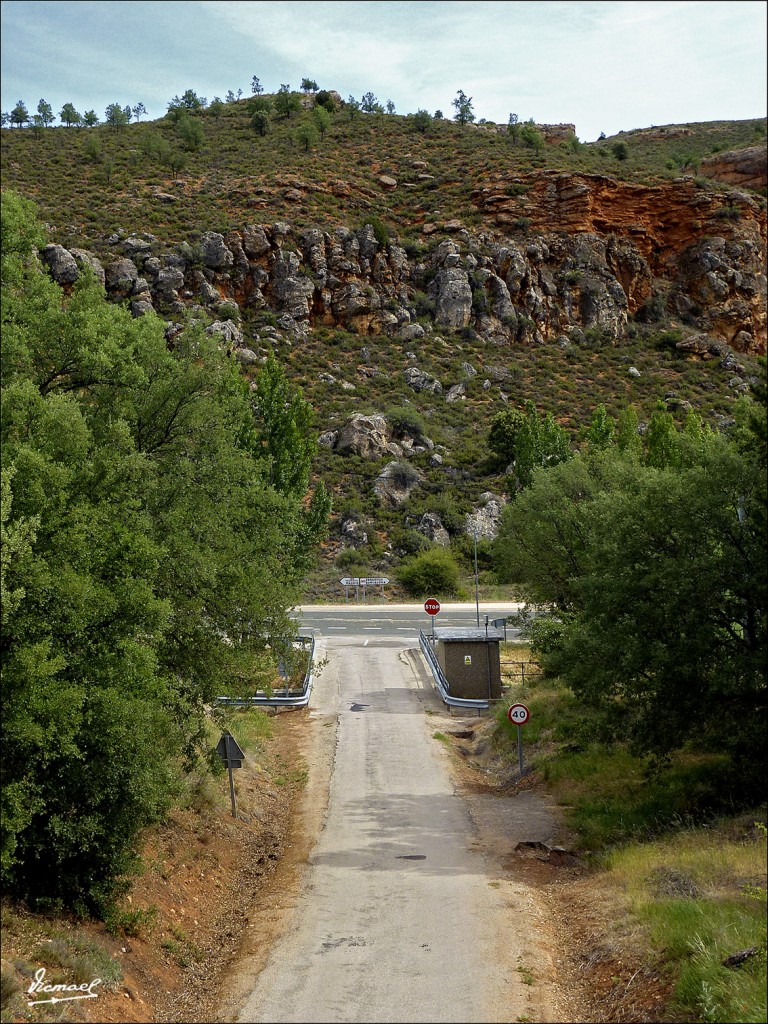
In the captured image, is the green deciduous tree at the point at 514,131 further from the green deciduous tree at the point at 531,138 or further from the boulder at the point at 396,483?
the boulder at the point at 396,483

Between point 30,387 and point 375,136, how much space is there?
100651mm

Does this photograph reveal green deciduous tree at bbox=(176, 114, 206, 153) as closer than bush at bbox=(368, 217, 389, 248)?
No

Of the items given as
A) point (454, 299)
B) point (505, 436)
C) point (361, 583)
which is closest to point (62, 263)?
point (454, 299)

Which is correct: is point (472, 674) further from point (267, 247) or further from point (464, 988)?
point (267, 247)

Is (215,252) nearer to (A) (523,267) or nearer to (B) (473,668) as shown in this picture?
(A) (523,267)

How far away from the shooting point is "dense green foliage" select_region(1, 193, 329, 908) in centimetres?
1020

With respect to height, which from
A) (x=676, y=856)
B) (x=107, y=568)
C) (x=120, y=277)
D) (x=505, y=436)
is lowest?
(x=676, y=856)

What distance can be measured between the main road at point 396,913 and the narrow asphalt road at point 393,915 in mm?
24

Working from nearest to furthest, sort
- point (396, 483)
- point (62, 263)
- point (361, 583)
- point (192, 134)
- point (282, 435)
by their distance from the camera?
point (282, 435), point (361, 583), point (396, 483), point (62, 263), point (192, 134)

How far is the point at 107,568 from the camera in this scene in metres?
11.5

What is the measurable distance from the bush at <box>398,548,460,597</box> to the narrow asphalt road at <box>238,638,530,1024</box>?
2707cm

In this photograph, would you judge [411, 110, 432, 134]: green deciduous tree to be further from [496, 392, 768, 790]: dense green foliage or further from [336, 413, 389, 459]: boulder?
[496, 392, 768, 790]: dense green foliage

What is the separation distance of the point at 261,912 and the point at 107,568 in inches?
233

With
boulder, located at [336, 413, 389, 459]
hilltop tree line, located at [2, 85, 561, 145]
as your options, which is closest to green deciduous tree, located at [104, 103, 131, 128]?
hilltop tree line, located at [2, 85, 561, 145]
